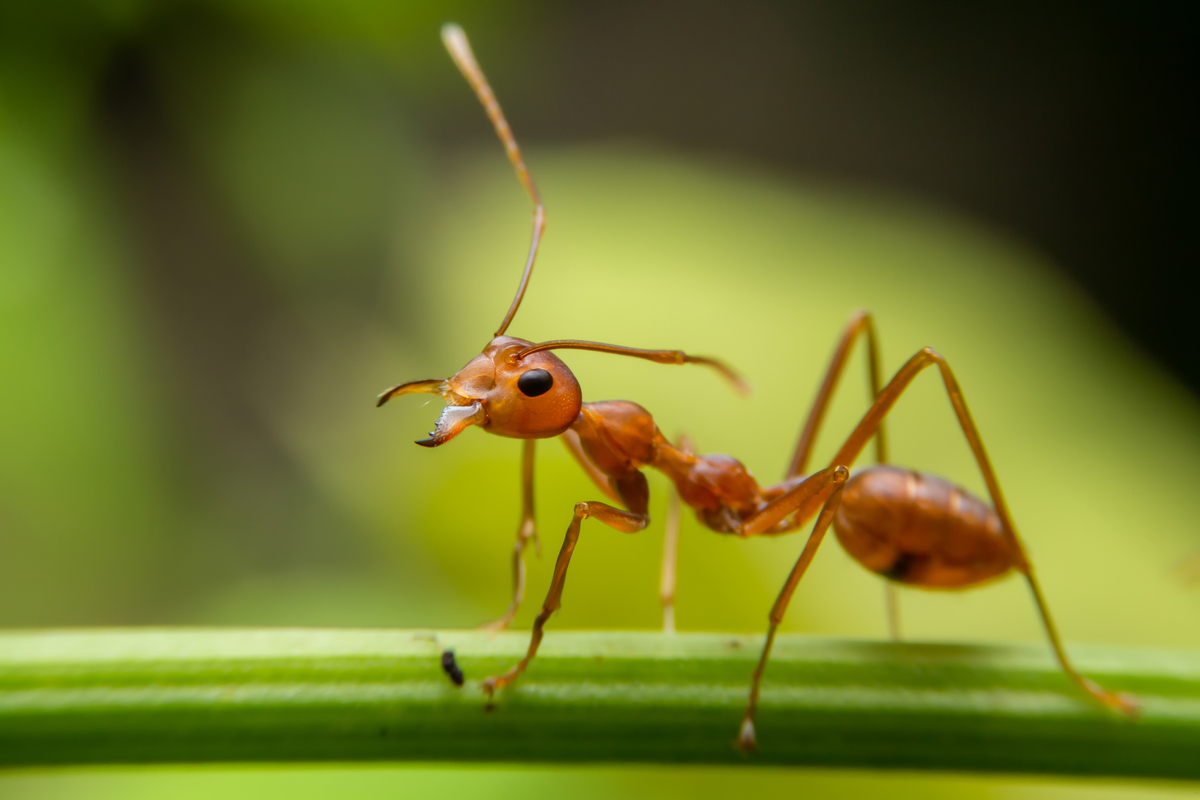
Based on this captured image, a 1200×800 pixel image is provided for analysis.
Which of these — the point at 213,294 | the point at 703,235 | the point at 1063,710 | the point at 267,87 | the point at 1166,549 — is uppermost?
the point at 267,87

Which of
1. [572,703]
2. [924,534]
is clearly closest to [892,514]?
[924,534]

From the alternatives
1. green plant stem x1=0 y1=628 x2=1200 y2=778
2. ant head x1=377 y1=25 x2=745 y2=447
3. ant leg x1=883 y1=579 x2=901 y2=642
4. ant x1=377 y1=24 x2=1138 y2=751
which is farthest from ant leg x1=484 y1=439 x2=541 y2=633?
ant leg x1=883 y1=579 x2=901 y2=642

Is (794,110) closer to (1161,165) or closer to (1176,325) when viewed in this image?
(1161,165)

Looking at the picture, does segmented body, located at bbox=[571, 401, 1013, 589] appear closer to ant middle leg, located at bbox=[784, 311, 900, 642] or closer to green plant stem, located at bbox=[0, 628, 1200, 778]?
ant middle leg, located at bbox=[784, 311, 900, 642]

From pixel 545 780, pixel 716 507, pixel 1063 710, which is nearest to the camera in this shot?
pixel 1063 710

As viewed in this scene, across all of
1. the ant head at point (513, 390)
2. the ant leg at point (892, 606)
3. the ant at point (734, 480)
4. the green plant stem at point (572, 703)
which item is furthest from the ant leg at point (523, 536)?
the ant leg at point (892, 606)

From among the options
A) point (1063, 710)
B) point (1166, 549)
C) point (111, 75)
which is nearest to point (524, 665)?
point (1063, 710)

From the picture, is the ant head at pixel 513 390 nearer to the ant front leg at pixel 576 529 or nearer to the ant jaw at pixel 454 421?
the ant jaw at pixel 454 421
